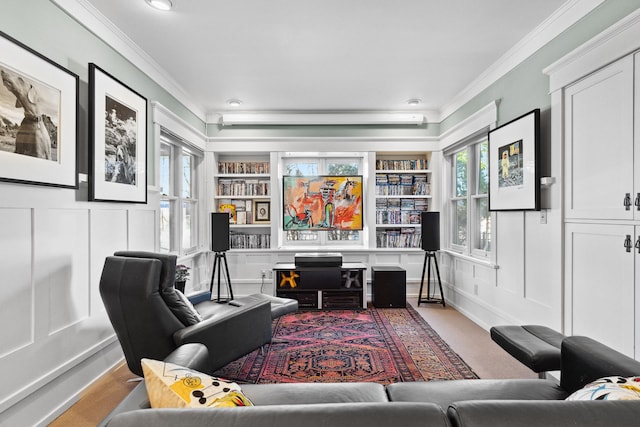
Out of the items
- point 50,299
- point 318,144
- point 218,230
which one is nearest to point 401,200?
point 318,144

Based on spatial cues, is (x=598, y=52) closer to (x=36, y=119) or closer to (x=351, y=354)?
(x=351, y=354)

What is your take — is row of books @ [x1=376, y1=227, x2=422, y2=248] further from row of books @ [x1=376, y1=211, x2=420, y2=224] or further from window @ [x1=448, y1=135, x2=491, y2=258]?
window @ [x1=448, y1=135, x2=491, y2=258]

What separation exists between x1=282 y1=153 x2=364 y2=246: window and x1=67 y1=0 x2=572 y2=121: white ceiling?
51.0 inches

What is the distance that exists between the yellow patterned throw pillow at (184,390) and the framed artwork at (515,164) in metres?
2.70

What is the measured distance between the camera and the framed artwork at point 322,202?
5242mm

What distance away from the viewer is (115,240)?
2818 mm

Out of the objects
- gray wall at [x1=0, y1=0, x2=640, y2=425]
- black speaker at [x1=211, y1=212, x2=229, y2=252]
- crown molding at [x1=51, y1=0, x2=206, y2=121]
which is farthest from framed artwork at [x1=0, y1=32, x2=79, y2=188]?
black speaker at [x1=211, y1=212, x2=229, y2=252]

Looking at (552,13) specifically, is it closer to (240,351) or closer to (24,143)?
(240,351)

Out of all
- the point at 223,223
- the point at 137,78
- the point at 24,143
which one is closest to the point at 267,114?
the point at 223,223

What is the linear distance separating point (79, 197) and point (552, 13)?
3.57 meters

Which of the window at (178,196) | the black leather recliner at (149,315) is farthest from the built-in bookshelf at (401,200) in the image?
the black leather recliner at (149,315)

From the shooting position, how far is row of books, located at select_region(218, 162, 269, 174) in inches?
209

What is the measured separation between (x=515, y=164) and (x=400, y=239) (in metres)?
2.38

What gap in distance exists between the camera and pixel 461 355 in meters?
3.06
